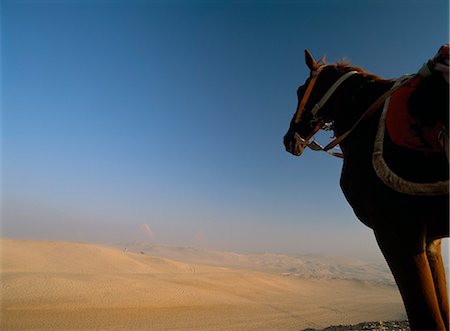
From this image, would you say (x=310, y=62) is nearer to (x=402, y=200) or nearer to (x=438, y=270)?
(x=402, y=200)

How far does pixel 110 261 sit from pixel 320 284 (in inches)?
1553

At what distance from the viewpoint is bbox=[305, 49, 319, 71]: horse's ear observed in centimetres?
342

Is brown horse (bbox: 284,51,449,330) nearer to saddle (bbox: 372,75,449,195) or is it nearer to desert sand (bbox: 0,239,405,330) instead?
saddle (bbox: 372,75,449,195)

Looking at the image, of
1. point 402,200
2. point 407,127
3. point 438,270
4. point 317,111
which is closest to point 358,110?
point 317,111

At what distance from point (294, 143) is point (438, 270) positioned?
1.86 m

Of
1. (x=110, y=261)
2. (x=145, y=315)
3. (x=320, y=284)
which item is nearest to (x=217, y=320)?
(x=145, y=315)

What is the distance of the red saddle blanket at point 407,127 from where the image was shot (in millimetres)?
2111

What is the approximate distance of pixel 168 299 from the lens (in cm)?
2962

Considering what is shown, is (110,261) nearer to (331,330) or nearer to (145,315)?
(145,315)

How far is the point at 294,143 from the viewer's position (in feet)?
11.9

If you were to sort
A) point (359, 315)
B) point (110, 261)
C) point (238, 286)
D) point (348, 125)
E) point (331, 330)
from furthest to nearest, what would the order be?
1. point (110, 261)
2. point (238, 286)
3. point (359, 315)
4. point (331, 330)
5. point (348, 125)

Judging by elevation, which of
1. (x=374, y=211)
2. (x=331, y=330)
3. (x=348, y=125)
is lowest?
(x=331, y=330)

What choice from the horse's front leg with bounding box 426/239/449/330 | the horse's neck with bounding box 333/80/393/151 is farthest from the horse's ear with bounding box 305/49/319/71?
the horse's front leg with bounding box 426/239/449/330

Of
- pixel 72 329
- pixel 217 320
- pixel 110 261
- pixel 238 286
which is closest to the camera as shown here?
pixel 72 329
